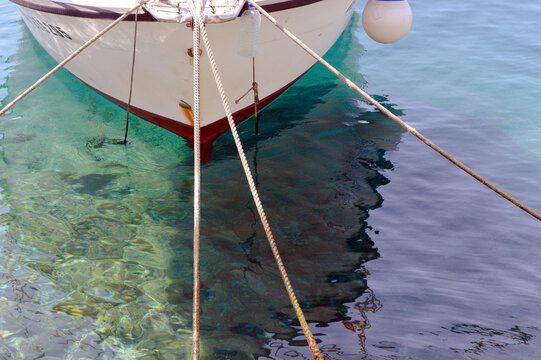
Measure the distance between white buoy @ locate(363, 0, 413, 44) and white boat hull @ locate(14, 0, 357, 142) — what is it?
0.42 meters

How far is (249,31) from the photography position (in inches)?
154

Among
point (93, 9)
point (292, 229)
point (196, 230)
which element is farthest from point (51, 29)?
point (196, 230)

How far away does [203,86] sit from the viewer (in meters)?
4.38

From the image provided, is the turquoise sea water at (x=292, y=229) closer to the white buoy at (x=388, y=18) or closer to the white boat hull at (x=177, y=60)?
the white boat hull at (x=177, y=60)

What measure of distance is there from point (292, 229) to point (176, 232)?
93 cm

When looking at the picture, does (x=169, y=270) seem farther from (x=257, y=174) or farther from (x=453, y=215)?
(x=453, y=215)

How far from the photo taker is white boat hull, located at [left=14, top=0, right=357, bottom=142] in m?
4.12

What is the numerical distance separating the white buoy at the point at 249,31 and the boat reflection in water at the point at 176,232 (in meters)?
1.17

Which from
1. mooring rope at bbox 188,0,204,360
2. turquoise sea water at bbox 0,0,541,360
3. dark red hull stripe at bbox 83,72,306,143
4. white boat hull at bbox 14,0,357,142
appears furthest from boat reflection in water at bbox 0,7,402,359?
mooring rope at bbox 188,0,204,360

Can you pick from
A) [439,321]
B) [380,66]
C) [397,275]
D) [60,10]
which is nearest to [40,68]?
[60,10]

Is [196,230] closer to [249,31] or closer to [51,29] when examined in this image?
[249,31]

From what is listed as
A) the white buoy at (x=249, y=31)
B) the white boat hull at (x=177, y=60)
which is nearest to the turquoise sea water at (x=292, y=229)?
the white boat hull at (x=177, y=60)

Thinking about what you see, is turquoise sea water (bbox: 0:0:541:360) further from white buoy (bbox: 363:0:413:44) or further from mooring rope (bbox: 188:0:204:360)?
white buoy (bbox: 363:0:413:44)

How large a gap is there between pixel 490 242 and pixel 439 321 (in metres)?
1.01
